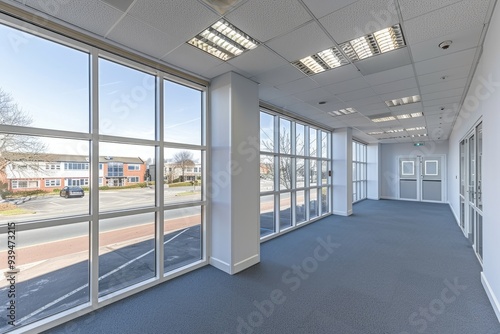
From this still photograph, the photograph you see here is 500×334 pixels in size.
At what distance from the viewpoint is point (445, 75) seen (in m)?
3.46

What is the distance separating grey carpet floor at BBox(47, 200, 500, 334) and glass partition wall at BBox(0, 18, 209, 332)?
0.41 meters

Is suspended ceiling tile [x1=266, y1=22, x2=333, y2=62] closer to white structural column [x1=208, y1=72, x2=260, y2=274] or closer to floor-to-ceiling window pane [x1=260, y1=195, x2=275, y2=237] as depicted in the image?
white structural column [x1=208, y1=72, x2=260, y2=274]

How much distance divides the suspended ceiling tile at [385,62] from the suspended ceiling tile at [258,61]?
3.60ft

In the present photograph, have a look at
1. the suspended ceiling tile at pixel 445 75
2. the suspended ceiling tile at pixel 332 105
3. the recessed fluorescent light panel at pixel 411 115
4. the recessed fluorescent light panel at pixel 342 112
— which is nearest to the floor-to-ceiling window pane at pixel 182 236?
the suspended ceiling tile at pixel 332 105

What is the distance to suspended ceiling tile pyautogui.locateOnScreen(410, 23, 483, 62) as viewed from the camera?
95.4 inches

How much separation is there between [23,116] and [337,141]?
24.5 feet

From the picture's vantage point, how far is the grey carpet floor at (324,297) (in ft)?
7.55

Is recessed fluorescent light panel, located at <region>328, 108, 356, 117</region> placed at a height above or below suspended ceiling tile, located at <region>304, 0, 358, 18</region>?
below

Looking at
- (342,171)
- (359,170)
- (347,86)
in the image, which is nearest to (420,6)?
(347,86)

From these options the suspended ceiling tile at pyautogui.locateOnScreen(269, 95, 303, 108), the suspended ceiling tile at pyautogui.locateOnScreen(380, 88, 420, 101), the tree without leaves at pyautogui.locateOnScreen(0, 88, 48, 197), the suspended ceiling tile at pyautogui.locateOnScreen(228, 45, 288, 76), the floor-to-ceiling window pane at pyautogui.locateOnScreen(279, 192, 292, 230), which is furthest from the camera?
the floor-to-ceiling window pane at pyautogui.locateOnScreen(279, 192, 292, 230)

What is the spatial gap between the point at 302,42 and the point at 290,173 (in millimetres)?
3692

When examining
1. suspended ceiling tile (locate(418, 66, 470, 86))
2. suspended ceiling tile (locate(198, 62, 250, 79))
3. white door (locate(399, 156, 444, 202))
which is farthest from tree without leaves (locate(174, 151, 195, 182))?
white door (locate(399, 156, 444, 202))

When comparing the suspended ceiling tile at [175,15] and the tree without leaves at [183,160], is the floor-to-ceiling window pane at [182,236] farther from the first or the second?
the suspended ceiling tile at [175,15]

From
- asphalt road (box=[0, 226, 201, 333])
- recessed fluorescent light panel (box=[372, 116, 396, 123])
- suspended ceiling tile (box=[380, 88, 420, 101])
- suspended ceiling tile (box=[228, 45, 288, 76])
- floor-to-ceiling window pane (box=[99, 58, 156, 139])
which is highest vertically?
suspended ceiling tile (box=[228, 45, 288, 76])
